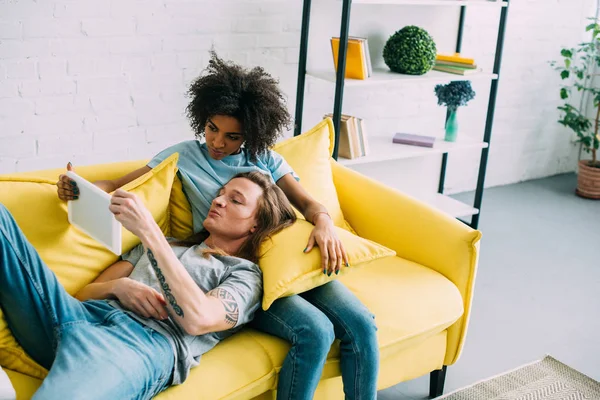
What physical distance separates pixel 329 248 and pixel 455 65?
185 cm

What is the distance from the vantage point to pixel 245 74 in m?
2.14

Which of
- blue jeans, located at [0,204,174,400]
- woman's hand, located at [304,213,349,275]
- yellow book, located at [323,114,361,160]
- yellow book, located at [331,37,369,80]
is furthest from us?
yellow book, located at [323,114,361,160]

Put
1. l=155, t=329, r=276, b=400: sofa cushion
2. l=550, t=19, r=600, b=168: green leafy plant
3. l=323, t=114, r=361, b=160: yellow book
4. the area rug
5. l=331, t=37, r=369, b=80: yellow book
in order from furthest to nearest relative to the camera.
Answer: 1. l=550, t=19, r=600, b=168: green leafy plant
2. l=323, t=114, r=361, b=160: yellow book
3. l=331, t=37, r=369, b=80: yellow book
4. the area rug
5. l=155, t=329, r=276, b=400: sofa cushion

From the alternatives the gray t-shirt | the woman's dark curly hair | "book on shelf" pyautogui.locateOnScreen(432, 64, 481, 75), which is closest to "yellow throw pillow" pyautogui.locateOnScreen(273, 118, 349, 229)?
the woman's dark curly hair

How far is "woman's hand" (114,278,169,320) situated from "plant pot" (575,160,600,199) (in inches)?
130

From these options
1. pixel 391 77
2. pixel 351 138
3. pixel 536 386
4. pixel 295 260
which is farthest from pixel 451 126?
pixel 295 260

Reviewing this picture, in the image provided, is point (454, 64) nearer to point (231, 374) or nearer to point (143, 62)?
point (143, 62)


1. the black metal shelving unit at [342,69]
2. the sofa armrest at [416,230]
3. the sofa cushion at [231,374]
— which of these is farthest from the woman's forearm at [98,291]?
the black metal shelving unit at [342,69]

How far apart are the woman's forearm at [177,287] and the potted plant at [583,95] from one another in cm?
328

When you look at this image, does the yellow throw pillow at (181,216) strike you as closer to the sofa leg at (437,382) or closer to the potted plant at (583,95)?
the sofa leg at (437,382)

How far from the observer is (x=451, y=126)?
3549 millimetres

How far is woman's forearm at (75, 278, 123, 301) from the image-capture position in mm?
1771

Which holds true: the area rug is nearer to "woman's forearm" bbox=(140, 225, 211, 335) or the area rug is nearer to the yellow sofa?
the yellow sofa

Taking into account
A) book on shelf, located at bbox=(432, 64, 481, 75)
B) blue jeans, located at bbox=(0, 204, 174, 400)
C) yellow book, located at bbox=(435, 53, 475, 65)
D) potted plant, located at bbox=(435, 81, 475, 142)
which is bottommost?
blue jeans, located at bbox=(0, 204, 174, 400)
